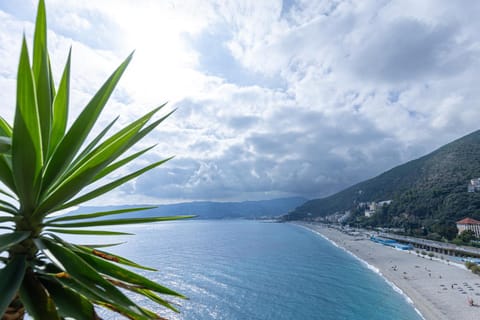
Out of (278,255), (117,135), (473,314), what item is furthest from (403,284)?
(117,135)

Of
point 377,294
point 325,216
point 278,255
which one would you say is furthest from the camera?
point 325,216

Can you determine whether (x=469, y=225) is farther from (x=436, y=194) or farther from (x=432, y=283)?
(x=432, y=283)

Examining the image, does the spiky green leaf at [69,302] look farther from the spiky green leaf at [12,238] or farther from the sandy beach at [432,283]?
the sandy beach at [432,283]

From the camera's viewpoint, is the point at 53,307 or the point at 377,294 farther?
the point at 377,294

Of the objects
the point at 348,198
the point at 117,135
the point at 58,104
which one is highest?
the point at 348,198

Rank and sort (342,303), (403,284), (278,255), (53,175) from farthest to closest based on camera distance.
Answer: (278,255) < (403,284) < (342,303) < (53,175)

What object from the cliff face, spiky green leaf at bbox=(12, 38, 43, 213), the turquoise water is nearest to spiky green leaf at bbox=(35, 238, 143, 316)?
spiky green leaf at bbox=(12, 38, 43, 213)

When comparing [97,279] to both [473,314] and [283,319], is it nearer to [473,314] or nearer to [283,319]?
[283,319]
